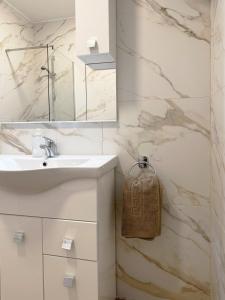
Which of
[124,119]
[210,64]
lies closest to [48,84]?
[124,119]

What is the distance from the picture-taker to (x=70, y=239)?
1.20 m

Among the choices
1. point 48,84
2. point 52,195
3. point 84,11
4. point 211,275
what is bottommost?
point 211,275

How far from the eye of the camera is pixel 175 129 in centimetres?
146

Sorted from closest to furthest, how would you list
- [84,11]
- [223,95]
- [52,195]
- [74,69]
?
[223,95]
[52,195]
[84,11]
[74,69]

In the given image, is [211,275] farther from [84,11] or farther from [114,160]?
[84,11]

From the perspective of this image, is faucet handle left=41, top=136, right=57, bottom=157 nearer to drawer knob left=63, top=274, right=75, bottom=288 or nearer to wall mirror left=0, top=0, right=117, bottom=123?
wall mirror left=0, top=0, right=117, bottom=123

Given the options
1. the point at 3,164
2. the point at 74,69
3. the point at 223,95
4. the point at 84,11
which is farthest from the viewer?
the point at 74,69

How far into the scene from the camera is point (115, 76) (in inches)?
59.7

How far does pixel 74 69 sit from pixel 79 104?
211 millimetres

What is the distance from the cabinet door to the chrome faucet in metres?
0.42

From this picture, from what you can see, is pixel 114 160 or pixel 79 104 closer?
pixel 114 160

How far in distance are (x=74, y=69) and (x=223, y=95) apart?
90 cm

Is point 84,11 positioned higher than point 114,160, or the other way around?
point 84,11

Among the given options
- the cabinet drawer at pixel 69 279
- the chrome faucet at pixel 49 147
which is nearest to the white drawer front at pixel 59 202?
the cabinet drawer at pixel 69 279
